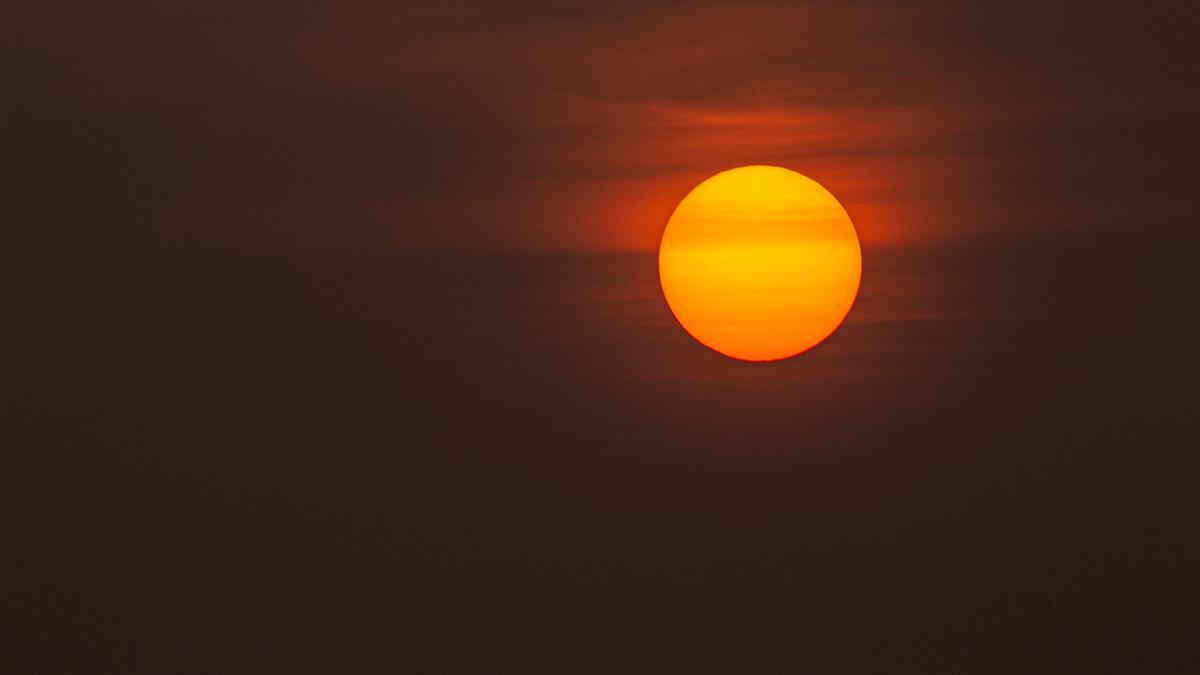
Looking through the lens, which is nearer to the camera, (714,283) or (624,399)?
(714,283)

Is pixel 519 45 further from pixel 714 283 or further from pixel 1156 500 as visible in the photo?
pixel 1156 500

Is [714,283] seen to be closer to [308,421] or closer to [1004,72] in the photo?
[1004,72]

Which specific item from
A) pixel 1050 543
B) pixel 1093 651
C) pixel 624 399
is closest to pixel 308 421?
pixel 624 399

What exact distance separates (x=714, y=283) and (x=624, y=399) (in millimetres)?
278

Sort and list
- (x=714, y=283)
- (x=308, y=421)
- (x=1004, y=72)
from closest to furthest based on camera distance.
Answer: (x=714, y=283) → (x=1004, y=72) → (x=308, y=421)

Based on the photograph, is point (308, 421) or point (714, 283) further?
point (308, 421)

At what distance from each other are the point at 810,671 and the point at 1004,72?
3.21ft

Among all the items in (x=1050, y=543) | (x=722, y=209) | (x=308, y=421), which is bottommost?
(x=1050, y=543)

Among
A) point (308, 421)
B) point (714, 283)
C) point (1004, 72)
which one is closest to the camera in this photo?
point (714, 283)

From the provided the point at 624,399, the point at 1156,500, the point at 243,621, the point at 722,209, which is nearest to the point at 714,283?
the point at 722,209

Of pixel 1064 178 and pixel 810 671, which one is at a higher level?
pixel 1064 178

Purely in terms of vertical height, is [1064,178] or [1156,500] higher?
[1064,178]

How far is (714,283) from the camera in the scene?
5.22 ft

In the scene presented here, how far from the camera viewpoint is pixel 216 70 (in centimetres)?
179
